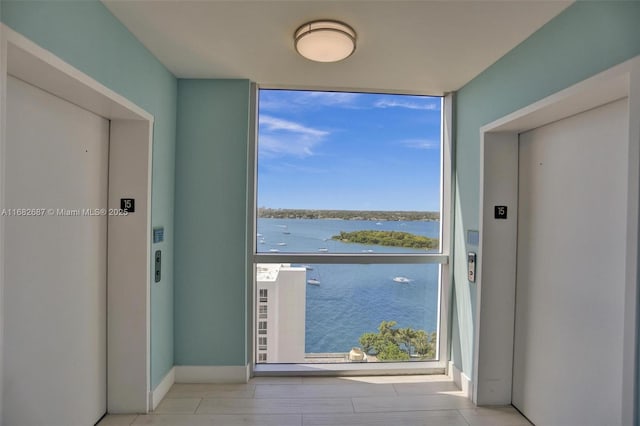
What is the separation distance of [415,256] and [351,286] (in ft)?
2.12

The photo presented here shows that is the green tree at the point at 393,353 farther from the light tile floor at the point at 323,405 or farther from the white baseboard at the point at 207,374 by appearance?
the white baseboard at the point at 207,374

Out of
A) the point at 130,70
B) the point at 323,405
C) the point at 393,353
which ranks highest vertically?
the point at 130,70

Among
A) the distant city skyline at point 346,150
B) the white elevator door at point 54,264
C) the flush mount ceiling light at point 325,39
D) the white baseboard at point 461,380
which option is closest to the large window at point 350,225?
the distant city skyline at point 346,150

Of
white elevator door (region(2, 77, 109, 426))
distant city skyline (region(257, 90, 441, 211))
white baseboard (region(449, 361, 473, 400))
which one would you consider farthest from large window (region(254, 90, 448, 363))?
white elevator door (region(2, 77, 109, 426))

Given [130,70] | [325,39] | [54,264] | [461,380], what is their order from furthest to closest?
[461,380] < [130,70] < [325,39] < [54,264]

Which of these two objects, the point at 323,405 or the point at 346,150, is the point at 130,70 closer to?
the point at 346,150

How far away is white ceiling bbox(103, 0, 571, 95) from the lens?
5.49ft

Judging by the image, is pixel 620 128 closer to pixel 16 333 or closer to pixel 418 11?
pixel 418 11

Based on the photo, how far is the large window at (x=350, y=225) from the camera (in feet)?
9.28

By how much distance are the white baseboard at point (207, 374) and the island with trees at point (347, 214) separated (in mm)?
1336

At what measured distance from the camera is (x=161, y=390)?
240 cm

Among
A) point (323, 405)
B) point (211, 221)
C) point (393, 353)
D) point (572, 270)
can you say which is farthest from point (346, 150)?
point (323, 405)

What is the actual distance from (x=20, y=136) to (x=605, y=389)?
3.23 metres

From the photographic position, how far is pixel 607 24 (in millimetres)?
1429
